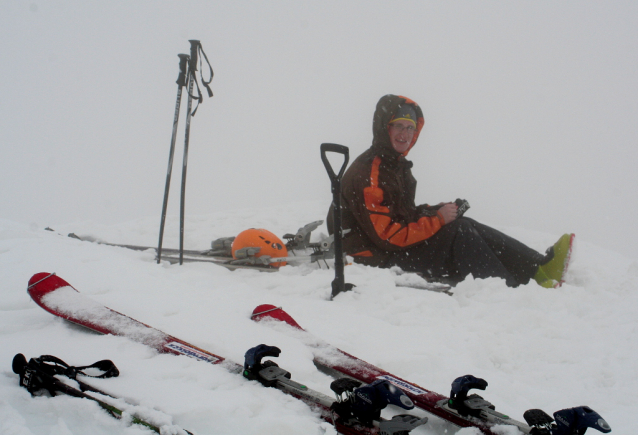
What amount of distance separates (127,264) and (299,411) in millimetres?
2478

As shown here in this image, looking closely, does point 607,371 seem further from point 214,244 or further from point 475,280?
point 214,244

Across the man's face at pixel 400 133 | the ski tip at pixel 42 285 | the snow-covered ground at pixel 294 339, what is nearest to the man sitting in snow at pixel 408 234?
the man's face at pixel 400 133

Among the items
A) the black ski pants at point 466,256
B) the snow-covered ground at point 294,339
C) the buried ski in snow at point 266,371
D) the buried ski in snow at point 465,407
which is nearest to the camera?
the buried ski in snow at point 465,407

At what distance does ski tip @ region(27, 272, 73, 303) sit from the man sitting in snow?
8.17 feet

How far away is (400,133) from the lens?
436 cm

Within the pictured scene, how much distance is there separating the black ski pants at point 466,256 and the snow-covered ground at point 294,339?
0.30m

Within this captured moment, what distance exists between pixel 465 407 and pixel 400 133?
3.23 meters

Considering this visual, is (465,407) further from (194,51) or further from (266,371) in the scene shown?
(194,51)

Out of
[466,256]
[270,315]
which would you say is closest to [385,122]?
[466,256]

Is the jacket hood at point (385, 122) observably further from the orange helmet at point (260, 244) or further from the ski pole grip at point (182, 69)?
the ski pole grip at point (182, 69)

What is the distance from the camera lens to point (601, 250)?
6.21m

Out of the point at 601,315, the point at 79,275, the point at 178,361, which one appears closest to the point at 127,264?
the point at 79,275

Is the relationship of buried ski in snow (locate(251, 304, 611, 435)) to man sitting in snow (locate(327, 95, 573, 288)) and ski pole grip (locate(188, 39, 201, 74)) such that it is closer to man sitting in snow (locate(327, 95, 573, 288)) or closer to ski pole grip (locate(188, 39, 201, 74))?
man sitting in snow (locate(327, 95, 573, 288))

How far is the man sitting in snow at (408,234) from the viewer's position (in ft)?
12.3
